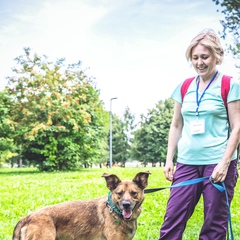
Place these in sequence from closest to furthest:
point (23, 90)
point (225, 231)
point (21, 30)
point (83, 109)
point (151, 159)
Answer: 1. point (225, 231)
2. point (21, 30)
3. point (23, 90)
4. point (83, 109)
5. point (151, 159)

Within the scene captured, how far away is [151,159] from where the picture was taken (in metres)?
61.2

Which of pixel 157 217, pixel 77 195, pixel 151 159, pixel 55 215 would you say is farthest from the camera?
pixel 151 159

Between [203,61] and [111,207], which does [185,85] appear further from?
[111,207]

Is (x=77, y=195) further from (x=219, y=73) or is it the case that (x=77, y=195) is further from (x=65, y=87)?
(x=65, y=87)

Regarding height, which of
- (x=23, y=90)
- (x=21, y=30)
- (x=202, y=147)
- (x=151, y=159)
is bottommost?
(x=151, y=159)

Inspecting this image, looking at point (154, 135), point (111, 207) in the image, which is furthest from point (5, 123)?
point (154, 135)

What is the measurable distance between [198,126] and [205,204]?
0.79 metres

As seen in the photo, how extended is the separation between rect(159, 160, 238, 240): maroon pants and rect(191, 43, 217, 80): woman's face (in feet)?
3.04

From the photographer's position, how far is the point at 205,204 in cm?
424

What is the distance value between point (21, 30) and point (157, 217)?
20420mm

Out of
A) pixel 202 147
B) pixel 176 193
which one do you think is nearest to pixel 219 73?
pixel 202 147

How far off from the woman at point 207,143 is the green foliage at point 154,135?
2160 inches

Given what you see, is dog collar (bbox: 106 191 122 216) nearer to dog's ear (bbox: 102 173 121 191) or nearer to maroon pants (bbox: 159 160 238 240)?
dog's ear (bbox: 102 173 121 191)


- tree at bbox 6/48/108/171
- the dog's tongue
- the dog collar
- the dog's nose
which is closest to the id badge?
the dog's nose
